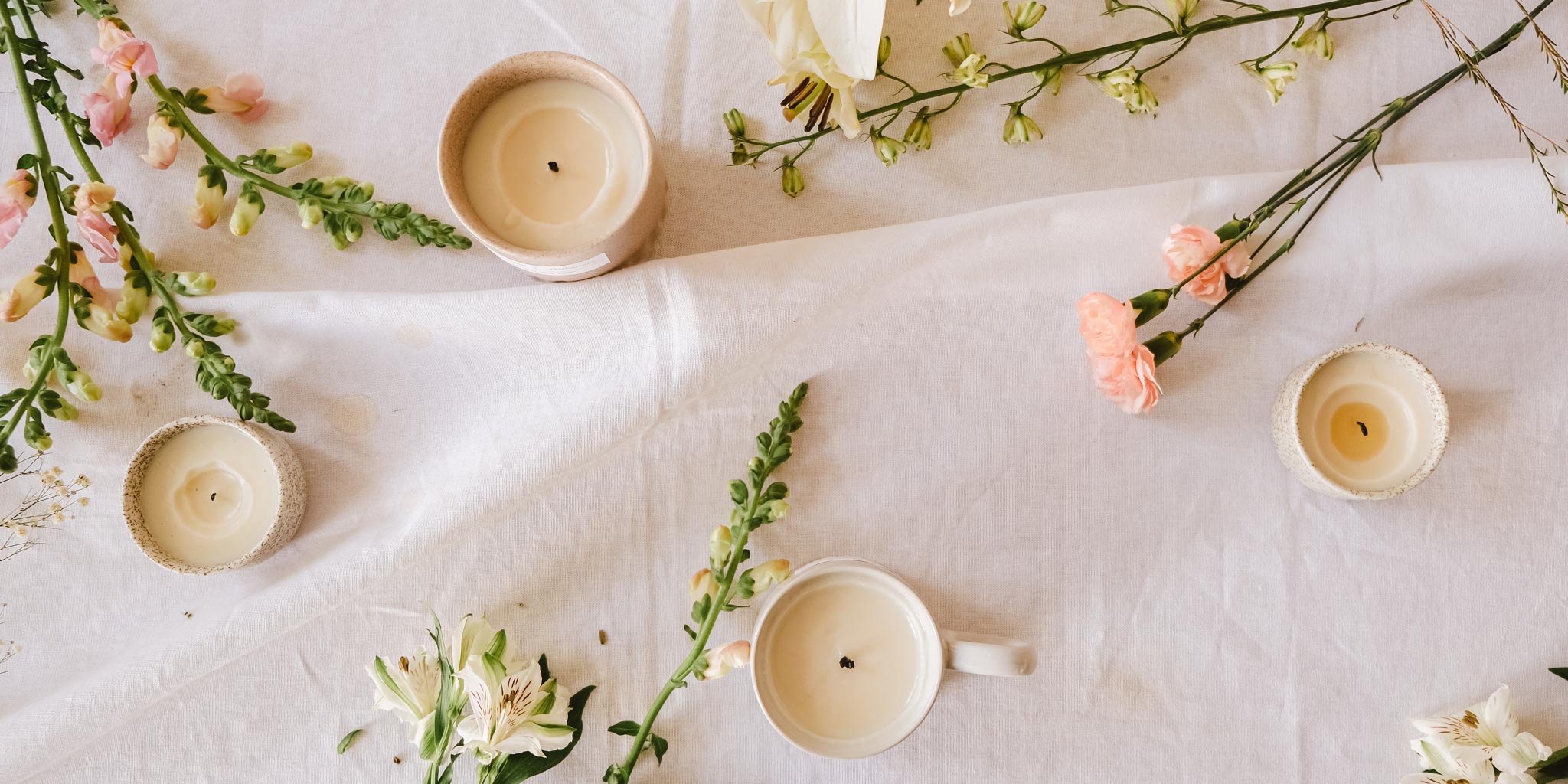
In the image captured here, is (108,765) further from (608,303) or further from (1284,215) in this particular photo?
(1284,215)

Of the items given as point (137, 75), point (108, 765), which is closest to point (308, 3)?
point (137, 75)

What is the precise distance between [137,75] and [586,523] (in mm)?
553

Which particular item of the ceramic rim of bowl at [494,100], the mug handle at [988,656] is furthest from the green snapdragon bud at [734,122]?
the mug handle at [988,656]

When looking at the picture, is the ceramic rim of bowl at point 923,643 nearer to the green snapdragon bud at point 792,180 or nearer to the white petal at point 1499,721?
the green snapdragon bud at point 792,180

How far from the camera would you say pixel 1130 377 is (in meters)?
0.73

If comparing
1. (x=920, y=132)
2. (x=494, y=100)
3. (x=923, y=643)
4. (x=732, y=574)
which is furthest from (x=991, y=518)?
(x=494, y=100)

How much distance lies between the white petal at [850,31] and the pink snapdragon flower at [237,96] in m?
0.55

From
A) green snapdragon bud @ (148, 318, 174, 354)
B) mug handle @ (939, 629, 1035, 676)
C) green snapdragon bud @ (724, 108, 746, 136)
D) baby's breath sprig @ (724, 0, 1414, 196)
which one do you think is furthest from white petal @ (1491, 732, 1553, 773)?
green snapdragon bud @ (148, 318, 174, 354)

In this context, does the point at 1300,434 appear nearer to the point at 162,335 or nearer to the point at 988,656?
the point at 988,656

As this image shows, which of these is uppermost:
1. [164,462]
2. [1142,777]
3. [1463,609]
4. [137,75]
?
[137,75]

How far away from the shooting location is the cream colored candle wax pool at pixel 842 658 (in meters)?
0.76

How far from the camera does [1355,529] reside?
0.80 m

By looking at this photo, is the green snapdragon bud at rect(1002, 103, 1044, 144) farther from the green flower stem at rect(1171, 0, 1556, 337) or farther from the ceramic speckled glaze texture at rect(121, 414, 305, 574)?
the ceramic speckled glaze texture at rect(121, 414, 305, 574)

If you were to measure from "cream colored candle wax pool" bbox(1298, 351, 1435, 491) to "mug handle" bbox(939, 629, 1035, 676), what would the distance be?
1.04 ft
